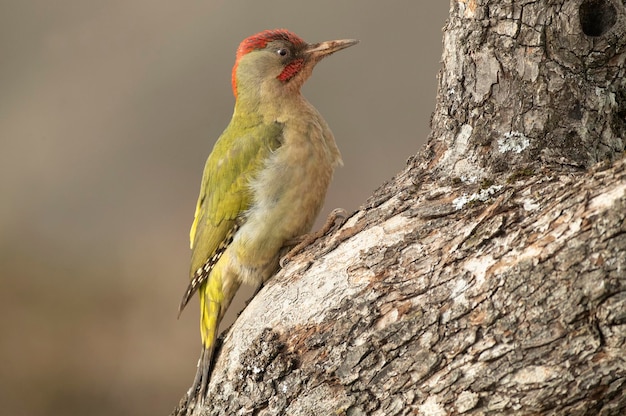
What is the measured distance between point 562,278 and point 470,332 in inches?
11.7

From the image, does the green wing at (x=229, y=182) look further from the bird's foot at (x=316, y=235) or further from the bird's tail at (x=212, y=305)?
the bird's foot at (x=316, y=235)

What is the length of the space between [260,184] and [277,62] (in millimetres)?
656

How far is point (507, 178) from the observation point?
8.04ft

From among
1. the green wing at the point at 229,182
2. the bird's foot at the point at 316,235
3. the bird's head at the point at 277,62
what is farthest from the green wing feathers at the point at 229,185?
the bird's foot at the point at 316,235

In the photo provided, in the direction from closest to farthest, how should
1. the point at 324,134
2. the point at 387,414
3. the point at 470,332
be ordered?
the point at 470,332 < the point at 387,414 < the point at 324,134

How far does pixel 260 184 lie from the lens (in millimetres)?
3154

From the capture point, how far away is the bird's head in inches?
136

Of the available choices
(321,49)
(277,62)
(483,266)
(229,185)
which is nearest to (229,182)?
(229,185)

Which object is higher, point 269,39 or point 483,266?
point 269,39

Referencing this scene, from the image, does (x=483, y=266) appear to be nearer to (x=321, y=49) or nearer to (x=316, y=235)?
(x=316, y=235)

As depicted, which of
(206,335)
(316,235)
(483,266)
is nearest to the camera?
(483,266)

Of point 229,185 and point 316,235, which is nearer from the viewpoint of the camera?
point 316,235

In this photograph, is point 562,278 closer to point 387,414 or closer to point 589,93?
point 387,414

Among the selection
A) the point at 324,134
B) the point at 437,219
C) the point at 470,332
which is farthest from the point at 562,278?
the point at 324,134
